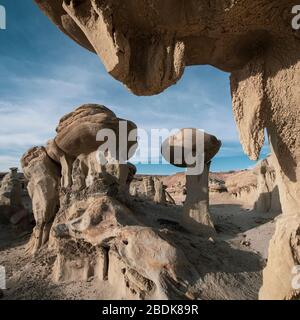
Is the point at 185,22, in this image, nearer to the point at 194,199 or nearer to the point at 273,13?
the point at 273,13

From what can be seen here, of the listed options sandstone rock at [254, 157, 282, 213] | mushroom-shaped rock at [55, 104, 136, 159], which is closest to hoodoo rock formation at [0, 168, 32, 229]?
mushroom-shaped rock at [55, 104, 136, 159]

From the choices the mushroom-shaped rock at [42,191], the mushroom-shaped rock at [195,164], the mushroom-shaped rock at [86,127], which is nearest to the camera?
the mushroom-shaped rock at [86,127]

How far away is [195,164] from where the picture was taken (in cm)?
687

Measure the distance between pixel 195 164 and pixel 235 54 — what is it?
5.27 m

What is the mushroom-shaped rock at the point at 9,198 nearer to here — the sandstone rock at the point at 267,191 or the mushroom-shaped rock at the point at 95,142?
the mushroom-shaped rock at the point at 95,142

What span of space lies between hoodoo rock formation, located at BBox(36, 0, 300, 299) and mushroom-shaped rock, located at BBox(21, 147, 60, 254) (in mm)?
5829

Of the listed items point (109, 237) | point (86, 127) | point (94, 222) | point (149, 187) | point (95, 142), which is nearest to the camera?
point (109, 237)

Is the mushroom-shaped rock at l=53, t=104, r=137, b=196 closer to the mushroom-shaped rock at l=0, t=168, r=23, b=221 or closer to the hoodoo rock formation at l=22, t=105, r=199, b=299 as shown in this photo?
the hoodoo rock formation at l=22, t=105, r=199, b=299

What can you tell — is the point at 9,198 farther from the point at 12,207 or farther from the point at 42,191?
the point at 42,191

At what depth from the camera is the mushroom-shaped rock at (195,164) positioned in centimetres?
659

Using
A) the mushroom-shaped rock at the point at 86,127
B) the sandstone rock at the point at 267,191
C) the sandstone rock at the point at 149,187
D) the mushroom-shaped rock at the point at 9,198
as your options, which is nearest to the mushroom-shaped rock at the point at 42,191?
the mushroom-shaped rock at the point at 86,127

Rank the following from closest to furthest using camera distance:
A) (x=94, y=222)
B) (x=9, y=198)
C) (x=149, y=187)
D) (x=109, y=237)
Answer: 1. (x=109, y=237)
2. (x=94, y=222)
3. (x=9, y=198)
4. (x=149, y=187)

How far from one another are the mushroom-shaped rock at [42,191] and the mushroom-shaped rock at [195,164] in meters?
2.87

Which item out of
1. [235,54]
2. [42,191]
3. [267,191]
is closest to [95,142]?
[42,191]
